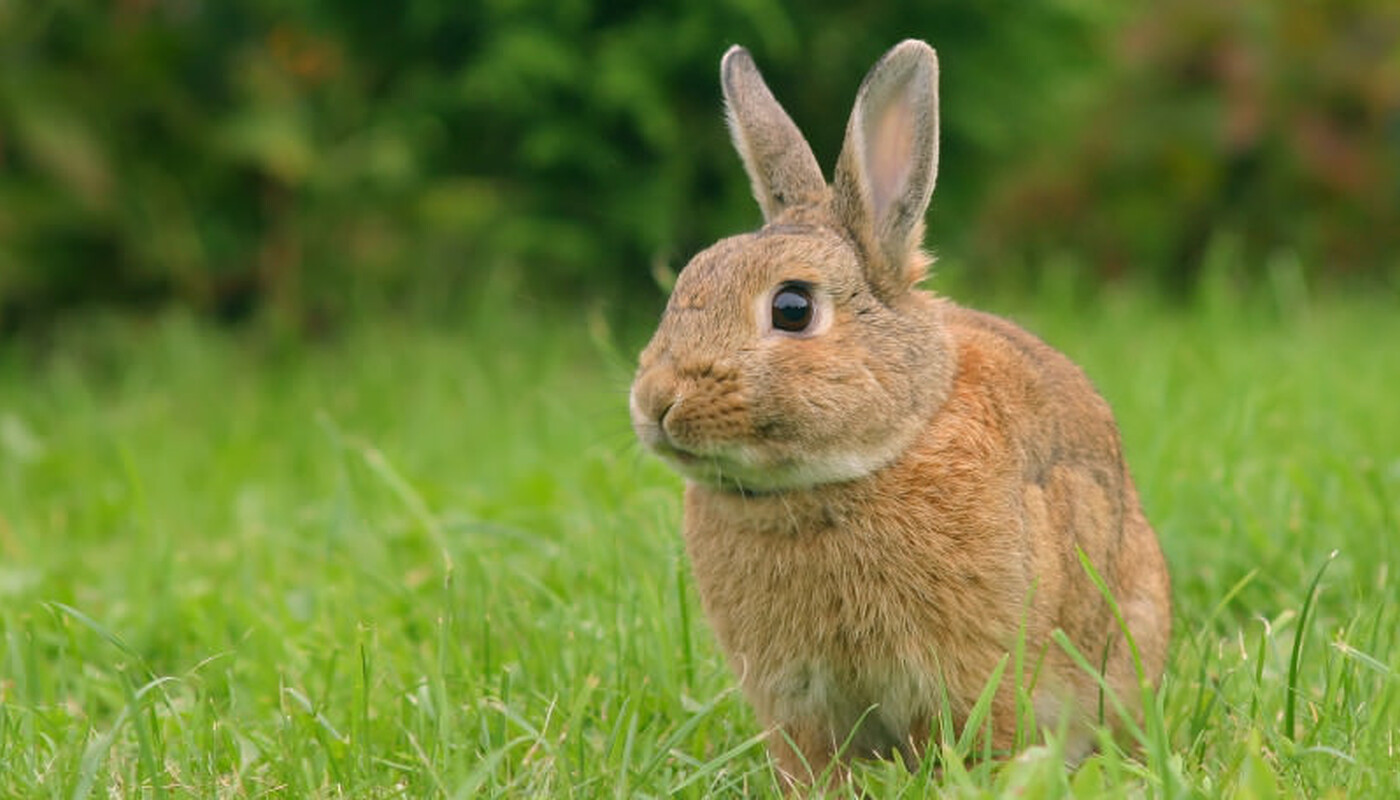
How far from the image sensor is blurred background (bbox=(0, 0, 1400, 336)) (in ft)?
22.3

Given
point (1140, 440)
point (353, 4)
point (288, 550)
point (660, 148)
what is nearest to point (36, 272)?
point (353, 4)

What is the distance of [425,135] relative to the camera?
719 centimetres

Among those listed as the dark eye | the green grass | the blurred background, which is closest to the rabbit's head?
the dark eye

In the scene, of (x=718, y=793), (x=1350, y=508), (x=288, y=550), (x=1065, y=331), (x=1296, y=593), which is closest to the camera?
(x=718, y=793)

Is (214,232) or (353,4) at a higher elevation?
(353,4)

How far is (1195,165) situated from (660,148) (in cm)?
326

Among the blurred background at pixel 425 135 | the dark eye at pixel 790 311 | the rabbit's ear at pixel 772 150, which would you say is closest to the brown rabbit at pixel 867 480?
the dark eye at pixel 790 311

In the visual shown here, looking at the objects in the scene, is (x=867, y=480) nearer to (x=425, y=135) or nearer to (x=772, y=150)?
(x=772, y=150)

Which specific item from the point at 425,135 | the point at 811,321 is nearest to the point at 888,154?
the point at 811,321

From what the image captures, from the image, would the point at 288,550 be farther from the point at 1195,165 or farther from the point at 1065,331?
the point at 1195,165

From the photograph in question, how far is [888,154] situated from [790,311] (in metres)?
0.40

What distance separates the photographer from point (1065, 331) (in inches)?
241

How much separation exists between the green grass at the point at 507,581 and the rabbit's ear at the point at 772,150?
56 centimetres

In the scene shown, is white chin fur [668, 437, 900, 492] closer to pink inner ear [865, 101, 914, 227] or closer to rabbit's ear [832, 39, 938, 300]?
rabbit's ear [832, 39, 938, 300]
